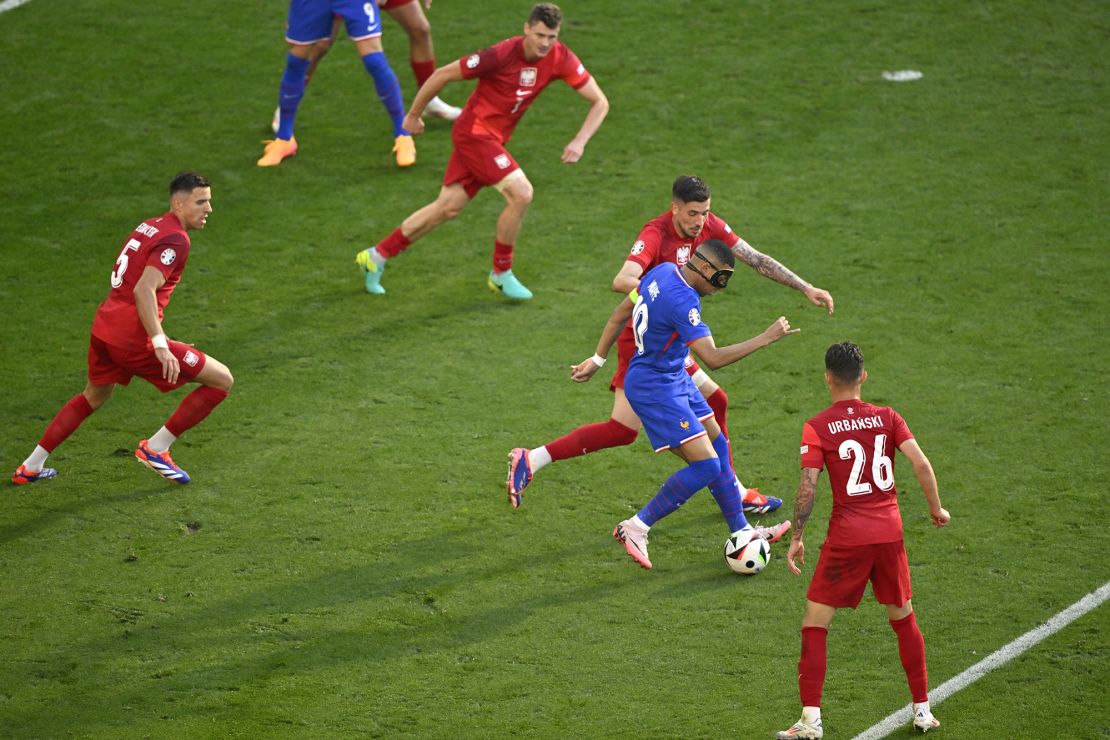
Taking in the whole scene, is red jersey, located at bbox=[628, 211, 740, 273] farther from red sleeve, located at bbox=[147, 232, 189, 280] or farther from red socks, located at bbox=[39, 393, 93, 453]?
red socks, located at bbox=[39, 393, 93, 453]

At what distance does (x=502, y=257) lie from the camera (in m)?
10.6

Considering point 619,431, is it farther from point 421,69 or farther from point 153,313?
point 421,69

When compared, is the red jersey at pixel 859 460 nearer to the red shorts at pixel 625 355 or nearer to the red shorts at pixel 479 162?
the red shorts at pixel 625 355

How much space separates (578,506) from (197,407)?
8.18ft

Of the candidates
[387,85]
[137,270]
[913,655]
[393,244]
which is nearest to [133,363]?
[137,270]

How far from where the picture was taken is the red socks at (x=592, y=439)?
8195 mm

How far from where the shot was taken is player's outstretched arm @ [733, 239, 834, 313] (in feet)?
26.1

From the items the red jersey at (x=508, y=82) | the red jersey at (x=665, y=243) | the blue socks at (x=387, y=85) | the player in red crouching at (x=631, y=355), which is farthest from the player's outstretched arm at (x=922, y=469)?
the blue socks at (x=387, y=85)

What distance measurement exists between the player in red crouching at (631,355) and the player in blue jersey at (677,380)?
298 mm

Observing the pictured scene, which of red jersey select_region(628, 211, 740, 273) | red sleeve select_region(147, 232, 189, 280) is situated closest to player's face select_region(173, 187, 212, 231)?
red sleeve select_region(147, 232, 189, 280)

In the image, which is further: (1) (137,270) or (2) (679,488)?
(1) (137,270)

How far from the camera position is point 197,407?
8.41 metres

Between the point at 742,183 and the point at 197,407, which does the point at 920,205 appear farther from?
the point at 197,407

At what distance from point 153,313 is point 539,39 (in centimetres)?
387
